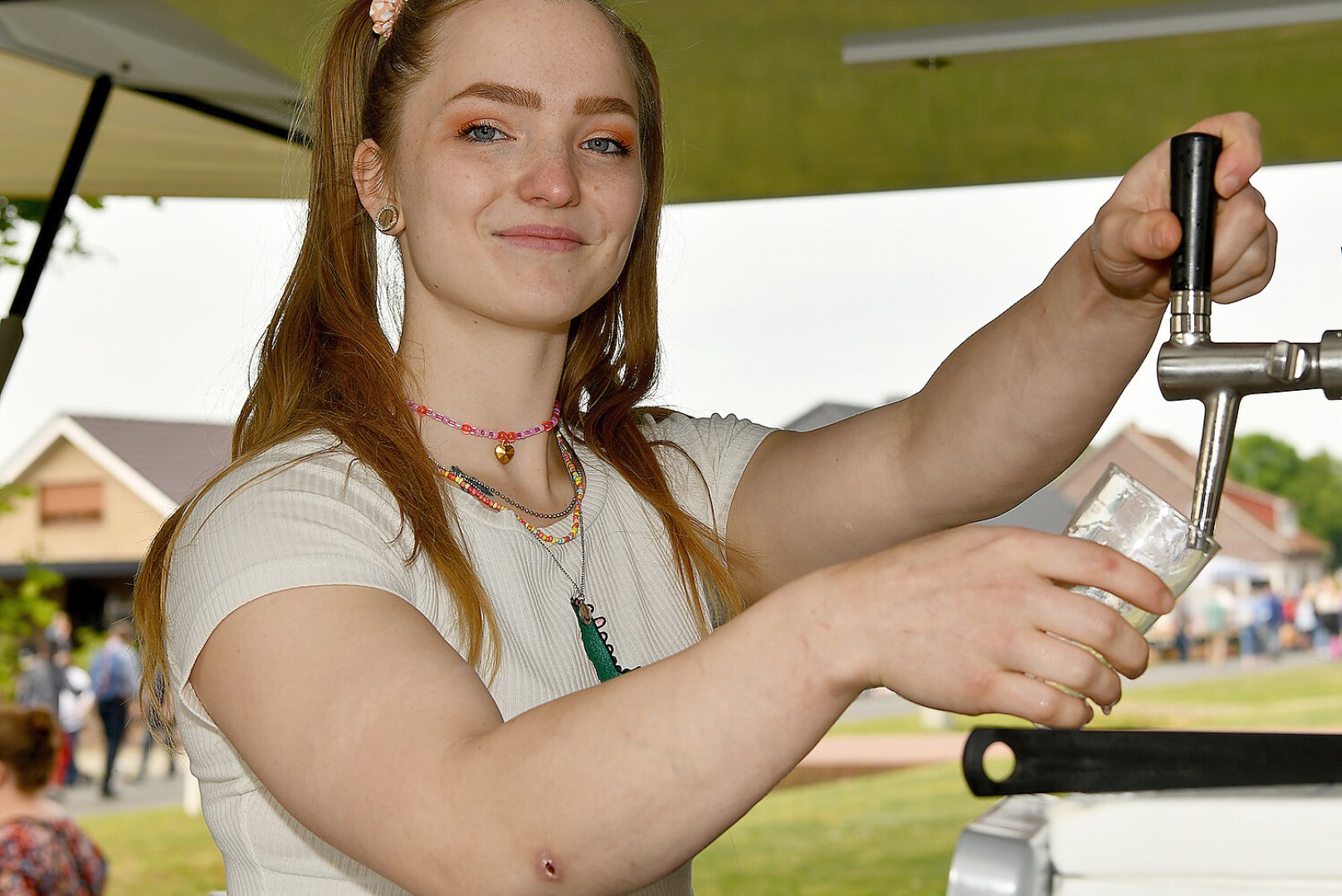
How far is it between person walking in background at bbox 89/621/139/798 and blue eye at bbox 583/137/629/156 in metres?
9.05

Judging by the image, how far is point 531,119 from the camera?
3.64ft

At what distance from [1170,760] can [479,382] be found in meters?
0.77

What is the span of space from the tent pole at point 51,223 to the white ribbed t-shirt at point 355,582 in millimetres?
1402

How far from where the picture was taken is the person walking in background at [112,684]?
9359 mm

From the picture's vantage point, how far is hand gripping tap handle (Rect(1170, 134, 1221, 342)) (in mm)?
772

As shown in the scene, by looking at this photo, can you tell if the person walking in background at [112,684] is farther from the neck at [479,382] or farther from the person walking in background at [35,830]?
the neck at [479,382]

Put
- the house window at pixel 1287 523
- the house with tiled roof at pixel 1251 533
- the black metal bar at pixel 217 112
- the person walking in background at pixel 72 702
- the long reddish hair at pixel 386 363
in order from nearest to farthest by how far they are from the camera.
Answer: the long reddish hair at pixel 386 363 < the black metal bar at pixel 217 112 < the person walking in background at pixel 72 702 < the house with tiled roof at pixel 1251 533 < the house window at pixel 1287 523

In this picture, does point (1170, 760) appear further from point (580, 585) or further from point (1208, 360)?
point (580, 585)

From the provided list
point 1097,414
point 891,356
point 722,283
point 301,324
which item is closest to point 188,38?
point 301,324

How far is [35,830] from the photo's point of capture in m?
2.84

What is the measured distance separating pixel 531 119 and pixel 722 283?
9197 millimetres

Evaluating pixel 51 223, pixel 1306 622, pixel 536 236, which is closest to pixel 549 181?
pixel 536 236

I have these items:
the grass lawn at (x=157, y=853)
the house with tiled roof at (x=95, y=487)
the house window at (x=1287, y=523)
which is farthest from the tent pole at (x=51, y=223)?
the house window at (x=1287, y=523)

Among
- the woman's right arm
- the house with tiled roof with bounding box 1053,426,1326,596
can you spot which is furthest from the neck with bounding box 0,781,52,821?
the house with tiled roof with bounding box 1053,426,1326,596
